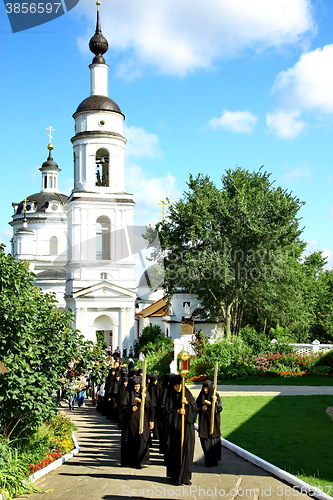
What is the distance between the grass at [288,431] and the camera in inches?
412

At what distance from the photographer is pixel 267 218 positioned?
32812mm

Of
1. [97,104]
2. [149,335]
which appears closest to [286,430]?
[149,335]

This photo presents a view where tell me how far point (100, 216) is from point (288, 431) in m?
31.5

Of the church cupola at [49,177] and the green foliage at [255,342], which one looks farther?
the church cupola at [49,177]

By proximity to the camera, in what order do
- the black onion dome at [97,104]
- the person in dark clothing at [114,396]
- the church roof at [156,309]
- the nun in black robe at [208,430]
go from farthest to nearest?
the church roof at [156,309]
the black onion dome at [97,104]
the person in dark clothing at [114,396]
the nun in black robe at [208,430]

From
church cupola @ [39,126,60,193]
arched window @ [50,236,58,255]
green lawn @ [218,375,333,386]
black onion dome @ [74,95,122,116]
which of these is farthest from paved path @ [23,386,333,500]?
church cupola @ [39,126,60,193]

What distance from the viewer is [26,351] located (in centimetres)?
1079

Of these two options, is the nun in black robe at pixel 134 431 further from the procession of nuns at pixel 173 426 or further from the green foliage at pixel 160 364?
the green foliage at pixel 160 364

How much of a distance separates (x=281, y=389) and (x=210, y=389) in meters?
9.98

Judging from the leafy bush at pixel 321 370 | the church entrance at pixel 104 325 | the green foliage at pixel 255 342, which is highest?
the church entrance at pixel 104 325

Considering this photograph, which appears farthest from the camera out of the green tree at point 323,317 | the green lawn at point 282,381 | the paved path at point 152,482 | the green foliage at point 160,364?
the green tree at point 323,317

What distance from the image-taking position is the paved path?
9.07 meters

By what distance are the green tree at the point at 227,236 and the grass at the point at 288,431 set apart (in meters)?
13.5

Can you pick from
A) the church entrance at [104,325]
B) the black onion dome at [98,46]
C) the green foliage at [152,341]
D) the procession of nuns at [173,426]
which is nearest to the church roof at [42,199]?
the black onion dome at [98,46]
